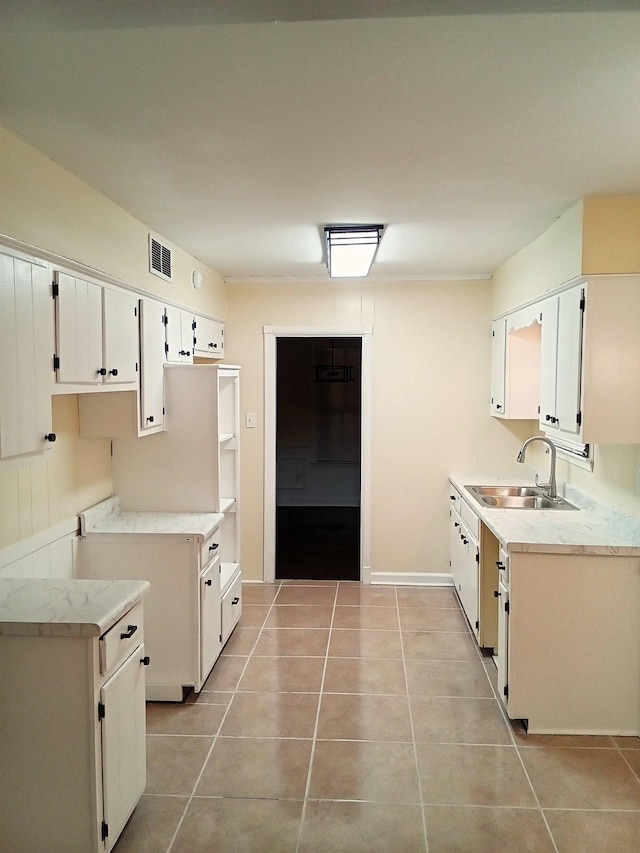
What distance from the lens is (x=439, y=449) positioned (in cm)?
527

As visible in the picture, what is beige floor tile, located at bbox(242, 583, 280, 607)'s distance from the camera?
4945 millimetres

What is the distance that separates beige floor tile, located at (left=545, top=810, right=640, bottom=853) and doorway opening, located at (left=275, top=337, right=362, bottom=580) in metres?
5.18

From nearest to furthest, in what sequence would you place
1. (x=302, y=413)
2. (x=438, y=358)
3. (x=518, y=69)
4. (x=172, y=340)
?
(x=518, y=69) < (x=172, y=340) < (x=438, y=358) < (x=302, y=413)

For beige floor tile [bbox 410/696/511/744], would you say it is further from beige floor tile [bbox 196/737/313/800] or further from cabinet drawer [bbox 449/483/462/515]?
cabinet drawer [bbox 449/483/462/515]

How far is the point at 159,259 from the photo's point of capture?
12.0 ft

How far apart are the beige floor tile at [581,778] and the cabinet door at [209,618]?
5.30 feet

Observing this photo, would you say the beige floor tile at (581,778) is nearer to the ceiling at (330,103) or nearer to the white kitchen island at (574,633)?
the white kitchen island at (574,633)

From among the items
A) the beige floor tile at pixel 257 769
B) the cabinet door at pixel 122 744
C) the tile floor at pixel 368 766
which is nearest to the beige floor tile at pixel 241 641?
the tile floor at pixel 368 766

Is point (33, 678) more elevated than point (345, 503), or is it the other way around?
point (33, 678)

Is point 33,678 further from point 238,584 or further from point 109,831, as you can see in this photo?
point 238,584

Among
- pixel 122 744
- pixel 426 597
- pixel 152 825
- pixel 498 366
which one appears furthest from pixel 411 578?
pixel 122 744

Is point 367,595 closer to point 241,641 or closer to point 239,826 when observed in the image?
point 241,641

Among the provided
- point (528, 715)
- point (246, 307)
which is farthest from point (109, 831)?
point (246, 307)

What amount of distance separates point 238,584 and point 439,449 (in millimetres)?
1974
